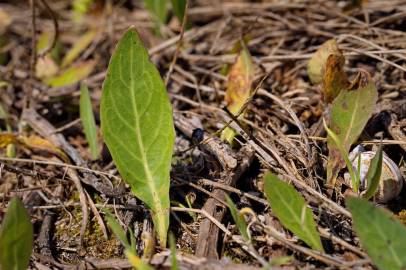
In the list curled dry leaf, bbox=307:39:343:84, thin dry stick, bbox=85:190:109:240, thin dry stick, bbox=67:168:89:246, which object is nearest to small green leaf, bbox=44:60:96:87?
thin dry stick, bbox=67:168:89:246

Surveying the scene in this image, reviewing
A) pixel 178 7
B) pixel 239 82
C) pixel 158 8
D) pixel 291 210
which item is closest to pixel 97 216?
pixel 291 210

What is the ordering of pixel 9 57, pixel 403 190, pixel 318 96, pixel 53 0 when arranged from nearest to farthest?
pixel 403 190
pixel 318 96
pixel 9 57
pixel 53 0

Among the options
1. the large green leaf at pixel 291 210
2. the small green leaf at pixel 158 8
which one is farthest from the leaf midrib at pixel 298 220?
the small green leaf at pixel 158 8

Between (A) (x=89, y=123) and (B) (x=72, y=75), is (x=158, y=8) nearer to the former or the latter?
(B) (x=72, y=75)

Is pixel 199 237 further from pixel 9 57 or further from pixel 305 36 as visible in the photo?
pixel 9 57

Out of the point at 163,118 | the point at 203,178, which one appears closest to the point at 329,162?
the point at 203,178

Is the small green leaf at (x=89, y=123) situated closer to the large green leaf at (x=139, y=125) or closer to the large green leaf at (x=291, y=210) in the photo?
the large green leaf at (x=139, y=125)
